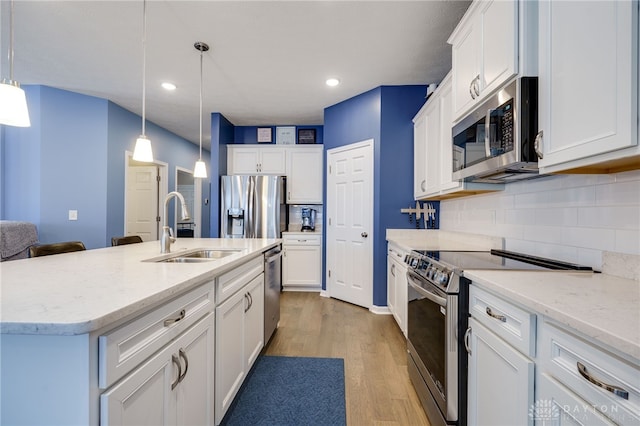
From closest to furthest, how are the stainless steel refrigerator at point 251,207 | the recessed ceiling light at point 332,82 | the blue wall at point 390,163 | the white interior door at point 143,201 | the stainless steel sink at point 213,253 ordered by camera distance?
the stainless steel sink at point 213,253 < the recessed ceiling light at point 332,82 < the blue wall at point 390,163 < the stainless steel refrigerator at point 251,207 < the white interior door at point 143,201

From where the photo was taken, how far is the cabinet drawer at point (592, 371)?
0.61 m

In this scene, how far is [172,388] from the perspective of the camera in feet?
3.37

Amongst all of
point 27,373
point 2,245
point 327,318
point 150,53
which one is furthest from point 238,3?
point 2,245

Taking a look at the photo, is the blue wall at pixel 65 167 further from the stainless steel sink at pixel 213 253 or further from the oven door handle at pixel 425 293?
the oven door handle at pixel 425 293

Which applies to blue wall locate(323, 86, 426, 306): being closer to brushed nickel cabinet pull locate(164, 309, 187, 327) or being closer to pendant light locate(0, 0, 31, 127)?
brushed nickel cabinet pull locate(164, 309, 187, 327)

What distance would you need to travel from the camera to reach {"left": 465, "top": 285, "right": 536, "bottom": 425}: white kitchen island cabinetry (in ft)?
3.02

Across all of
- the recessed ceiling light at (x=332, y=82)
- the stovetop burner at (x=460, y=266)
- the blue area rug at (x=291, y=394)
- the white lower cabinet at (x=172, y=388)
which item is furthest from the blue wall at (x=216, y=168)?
the stovetop burner at (x=460, y=266)

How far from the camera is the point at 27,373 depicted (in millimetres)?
703

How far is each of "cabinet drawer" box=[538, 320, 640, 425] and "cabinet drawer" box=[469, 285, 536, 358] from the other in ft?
0.13

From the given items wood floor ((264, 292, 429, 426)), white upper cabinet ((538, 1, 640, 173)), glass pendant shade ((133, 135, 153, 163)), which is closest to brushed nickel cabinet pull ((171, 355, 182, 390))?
wood floor ((264, 292, 429, 426))

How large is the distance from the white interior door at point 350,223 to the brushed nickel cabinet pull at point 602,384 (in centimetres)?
269

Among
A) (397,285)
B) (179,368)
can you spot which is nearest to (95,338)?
(179,368)

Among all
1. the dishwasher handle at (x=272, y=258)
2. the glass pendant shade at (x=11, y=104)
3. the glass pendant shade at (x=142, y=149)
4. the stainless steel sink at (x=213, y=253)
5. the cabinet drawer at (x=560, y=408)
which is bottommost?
the cabinet drawer at (x=560, y=408)

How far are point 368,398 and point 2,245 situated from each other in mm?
3944
